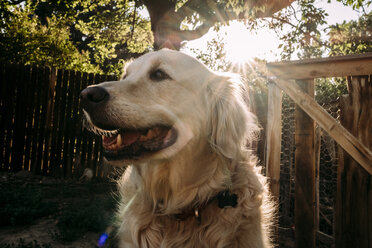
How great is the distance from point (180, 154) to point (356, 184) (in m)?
1.72

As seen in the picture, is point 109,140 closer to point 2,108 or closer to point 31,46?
point 2,108

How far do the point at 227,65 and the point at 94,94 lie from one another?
983 centimetres

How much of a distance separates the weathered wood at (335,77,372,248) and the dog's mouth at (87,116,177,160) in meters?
1.77

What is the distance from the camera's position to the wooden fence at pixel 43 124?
5703 mm

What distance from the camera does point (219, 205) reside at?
1.85m

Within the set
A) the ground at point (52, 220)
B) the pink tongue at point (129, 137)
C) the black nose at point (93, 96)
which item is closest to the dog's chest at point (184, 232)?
the pink tongue at point (129, 137)

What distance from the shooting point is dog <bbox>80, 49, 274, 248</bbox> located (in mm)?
1799

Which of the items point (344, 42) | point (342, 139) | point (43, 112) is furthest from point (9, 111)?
point (344, 42)

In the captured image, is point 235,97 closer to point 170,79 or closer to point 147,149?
point 170,79

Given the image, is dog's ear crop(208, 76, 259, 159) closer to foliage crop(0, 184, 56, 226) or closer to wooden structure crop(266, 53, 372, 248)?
wooden structure crop(266, 53, 372, 248)

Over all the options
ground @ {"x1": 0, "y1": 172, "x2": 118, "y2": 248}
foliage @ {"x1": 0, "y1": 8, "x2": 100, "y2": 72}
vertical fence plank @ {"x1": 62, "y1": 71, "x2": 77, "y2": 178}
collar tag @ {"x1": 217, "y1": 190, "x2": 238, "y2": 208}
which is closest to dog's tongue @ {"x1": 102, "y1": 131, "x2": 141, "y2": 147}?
collar tag @ {"x1": 217, "y1": 190, "x2": 238, "y2": 208}

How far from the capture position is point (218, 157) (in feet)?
6.47

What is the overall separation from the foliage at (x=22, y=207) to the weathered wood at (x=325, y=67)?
3469mm

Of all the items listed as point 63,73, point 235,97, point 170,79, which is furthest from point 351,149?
point 63,73
